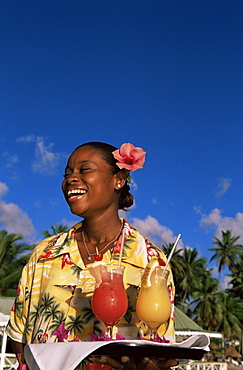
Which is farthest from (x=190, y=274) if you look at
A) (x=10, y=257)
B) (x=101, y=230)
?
(x=101, y=230)

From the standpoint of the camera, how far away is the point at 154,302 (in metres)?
1.95

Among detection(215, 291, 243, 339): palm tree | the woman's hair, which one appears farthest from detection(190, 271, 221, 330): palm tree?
the woman's hair

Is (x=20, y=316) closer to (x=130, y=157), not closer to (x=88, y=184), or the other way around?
(x=88, y=184)

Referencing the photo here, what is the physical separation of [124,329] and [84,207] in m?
0.62

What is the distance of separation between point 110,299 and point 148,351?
0.89 feet

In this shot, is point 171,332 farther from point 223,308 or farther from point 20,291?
point 223,308

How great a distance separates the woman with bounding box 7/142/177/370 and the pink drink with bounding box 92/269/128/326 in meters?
0.25

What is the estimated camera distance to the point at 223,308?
2176 inches

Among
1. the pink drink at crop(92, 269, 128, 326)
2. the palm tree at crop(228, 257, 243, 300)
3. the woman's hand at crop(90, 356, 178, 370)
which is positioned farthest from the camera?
the palm tree at crop(228, 257, 243, 300)

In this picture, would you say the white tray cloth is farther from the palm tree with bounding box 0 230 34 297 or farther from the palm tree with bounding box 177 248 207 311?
the palm tree with bounding box 177 248 207 311

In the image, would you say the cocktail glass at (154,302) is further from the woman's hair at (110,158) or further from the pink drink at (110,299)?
the woman's hair at (110,158)

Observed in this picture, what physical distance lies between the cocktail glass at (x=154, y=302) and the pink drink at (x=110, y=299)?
0.08 metres

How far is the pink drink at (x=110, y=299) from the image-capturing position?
194cm

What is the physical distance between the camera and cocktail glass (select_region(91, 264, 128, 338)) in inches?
76.4
